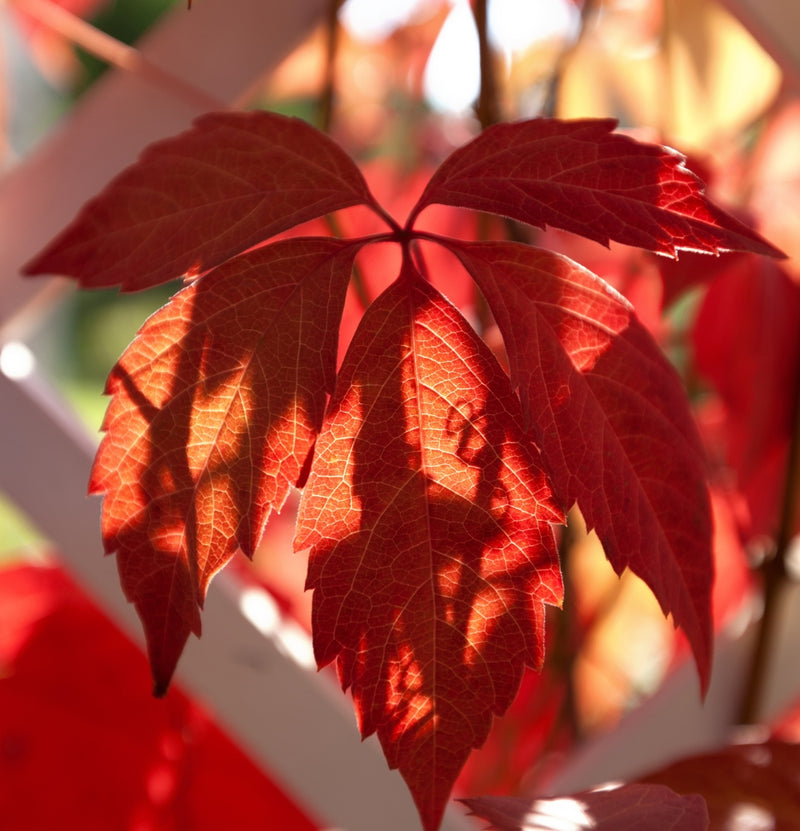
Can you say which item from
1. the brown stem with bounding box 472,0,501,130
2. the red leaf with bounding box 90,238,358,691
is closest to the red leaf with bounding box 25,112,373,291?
the red leaf with bounding box 90,238,358,691

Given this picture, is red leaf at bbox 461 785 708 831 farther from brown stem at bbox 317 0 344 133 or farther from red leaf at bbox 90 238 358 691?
brown stem at bbox 317 0 344 133

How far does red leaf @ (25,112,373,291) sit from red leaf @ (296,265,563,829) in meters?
0.05

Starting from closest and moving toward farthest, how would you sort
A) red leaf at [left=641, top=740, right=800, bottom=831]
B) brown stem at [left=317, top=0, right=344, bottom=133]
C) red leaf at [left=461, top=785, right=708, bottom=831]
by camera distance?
red leaf at [left=461, top=785, right=708, bottom=831], red leaf at [left=641, top=740, right=800, bottom=831], brown stem at [left=317, top=0, right=344, bottom=133]

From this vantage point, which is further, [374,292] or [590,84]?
[590,84]

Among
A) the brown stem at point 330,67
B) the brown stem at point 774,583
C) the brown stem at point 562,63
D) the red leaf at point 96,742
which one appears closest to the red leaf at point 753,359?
the brown stem at point 774,583

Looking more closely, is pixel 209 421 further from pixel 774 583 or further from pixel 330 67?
pixel 774 583

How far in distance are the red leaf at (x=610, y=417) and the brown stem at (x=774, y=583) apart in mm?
292

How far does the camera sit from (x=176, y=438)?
0.26 m

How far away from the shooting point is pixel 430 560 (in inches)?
10.3

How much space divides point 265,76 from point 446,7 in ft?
1.22

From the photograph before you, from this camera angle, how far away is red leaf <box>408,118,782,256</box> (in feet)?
0.82

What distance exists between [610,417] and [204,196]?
0.15 meters

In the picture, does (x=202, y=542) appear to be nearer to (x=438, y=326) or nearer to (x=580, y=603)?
(x=438, y=326)

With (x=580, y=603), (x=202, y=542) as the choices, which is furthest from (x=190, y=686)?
(x=580, y=603)
